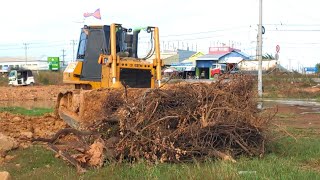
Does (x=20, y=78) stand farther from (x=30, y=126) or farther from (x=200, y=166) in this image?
(x=200, y=166)

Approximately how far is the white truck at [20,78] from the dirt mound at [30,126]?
45.3m

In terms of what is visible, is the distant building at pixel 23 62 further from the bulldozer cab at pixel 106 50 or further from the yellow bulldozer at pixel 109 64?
the bulldozer cab at pixel 106 50

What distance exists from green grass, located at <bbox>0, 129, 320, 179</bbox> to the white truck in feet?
170

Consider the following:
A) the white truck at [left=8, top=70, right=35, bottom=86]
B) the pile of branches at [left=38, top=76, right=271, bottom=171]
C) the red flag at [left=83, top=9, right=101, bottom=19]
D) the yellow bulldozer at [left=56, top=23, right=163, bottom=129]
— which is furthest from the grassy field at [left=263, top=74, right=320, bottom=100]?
the pile of branches at [left=38, top=76, right=271, bottom=171]

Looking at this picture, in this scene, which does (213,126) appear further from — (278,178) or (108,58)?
(108,58)

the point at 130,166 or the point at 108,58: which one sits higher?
the point at 108,58

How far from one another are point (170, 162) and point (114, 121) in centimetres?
166

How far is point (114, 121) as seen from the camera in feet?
32.5

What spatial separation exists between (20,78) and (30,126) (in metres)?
47.6

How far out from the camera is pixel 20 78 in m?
61.0

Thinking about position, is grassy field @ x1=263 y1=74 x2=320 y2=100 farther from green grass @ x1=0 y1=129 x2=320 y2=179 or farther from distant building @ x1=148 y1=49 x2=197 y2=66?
distant building @ x1=148 y1=49 x2=197 y2=66

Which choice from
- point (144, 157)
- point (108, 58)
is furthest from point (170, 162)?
point (108, 58)

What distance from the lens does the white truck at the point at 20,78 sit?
61.0 metres

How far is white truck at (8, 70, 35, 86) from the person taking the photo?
6103 centimetres
